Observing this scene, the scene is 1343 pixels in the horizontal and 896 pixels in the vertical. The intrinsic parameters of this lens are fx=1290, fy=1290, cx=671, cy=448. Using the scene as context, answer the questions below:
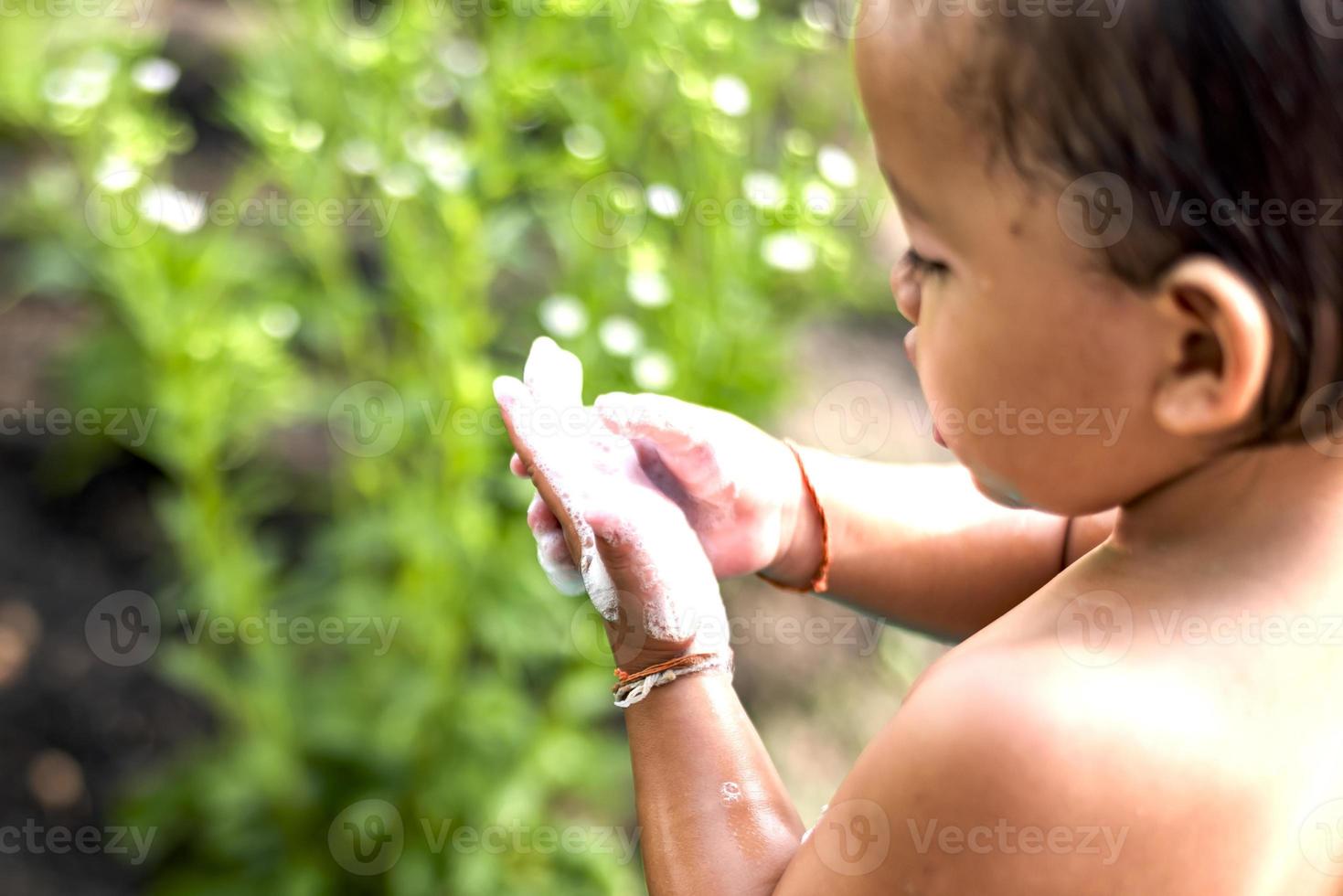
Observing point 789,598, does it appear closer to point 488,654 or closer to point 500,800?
point 488,654

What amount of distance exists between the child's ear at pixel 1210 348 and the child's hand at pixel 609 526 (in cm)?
28

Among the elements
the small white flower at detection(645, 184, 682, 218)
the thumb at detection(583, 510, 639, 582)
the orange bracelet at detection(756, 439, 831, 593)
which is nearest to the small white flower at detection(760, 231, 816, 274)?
the small white flower at detection(645, 184, 682, 218)

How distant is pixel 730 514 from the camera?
29.4 inches

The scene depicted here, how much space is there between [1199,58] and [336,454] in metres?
1.65

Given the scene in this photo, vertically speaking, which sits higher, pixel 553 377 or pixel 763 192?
pixel 553 377

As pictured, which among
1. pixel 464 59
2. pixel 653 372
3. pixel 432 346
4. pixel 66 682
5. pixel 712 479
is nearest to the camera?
pixel 712 479

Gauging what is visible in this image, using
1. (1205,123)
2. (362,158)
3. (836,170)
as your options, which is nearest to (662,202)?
(836,170)

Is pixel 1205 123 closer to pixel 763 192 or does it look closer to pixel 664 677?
pixel 664 677

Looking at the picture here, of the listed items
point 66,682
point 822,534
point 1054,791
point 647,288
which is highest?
point 1054,791

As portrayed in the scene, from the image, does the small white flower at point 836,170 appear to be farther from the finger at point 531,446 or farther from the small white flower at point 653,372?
the finger at point 531,446

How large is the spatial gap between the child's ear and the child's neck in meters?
0.04

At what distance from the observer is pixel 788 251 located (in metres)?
1.37

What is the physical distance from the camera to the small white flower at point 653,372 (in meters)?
1.31

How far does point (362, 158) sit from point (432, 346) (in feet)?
0.71
